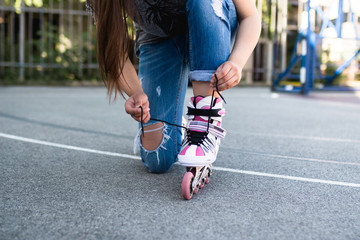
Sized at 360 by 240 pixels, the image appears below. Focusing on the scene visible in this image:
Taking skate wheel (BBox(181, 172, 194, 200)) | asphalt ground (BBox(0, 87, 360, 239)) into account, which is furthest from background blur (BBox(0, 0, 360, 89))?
skate wheel (BBox(181, 172, 194, 200))

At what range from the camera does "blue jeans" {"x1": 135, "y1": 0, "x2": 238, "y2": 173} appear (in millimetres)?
1565

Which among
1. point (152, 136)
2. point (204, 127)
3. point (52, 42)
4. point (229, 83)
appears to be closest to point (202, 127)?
point (204, 127)

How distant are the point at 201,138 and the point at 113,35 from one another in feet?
1.59

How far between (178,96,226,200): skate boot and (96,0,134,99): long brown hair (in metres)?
0.31

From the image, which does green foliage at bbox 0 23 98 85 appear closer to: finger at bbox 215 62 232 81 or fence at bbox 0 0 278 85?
fence at bbox 0 0 278 85

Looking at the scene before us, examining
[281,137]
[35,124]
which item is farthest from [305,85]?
[35,124]

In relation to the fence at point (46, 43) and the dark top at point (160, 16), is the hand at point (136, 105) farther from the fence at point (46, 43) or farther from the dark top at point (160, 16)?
the fence at point (46, 43)

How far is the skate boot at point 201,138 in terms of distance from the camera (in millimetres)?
1484

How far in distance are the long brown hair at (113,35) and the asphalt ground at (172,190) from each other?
0.45 metres

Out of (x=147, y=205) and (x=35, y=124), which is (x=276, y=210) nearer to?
(x=147, y=205)

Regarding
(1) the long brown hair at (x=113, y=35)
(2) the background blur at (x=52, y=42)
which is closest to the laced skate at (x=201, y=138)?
(1) the long brown hair at (x=113, y=35)

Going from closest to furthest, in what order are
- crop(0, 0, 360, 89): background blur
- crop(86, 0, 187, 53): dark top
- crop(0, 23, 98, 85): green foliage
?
1. crop(86, 0, 187, 53): dark top
2. crop(0, 0, 360, 89): background blur
3. crop(0, 23, 98, 85): green foliage

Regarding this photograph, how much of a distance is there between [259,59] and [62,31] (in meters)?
6.47

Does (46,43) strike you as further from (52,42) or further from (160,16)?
(160,16)
